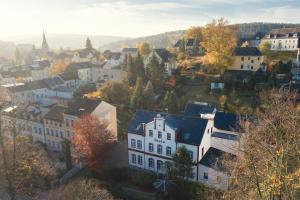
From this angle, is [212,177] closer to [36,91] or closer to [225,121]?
[225,121]

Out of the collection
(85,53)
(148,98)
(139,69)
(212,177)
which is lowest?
(212,177)

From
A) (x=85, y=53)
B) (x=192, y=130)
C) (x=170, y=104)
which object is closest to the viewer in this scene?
(x=192, y=130)

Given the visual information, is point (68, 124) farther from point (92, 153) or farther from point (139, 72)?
point (139, 72)

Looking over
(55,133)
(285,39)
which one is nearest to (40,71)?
(55,133)

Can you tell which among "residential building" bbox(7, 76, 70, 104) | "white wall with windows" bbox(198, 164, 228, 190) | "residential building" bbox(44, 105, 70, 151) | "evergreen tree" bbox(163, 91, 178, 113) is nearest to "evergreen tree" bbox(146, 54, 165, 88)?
"evergreen tree" bbox(163, 91, 178, 113)

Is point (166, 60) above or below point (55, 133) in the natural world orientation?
above

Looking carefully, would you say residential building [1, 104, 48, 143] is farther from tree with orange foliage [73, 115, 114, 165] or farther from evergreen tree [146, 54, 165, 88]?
evergreen tree [146, 54, 165, 88]
